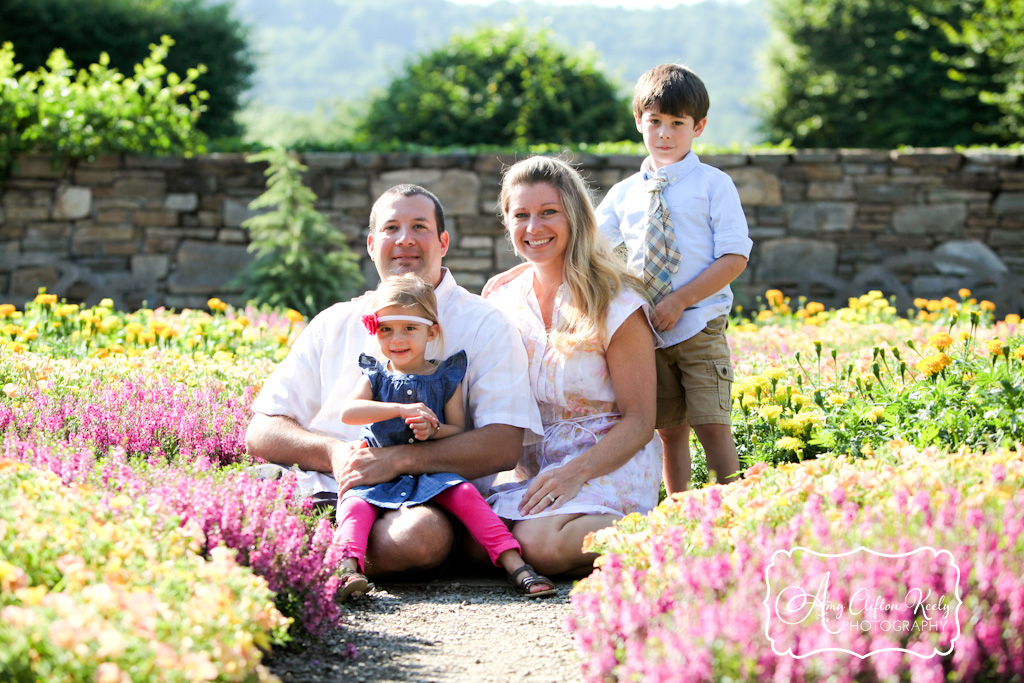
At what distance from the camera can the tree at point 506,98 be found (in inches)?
416

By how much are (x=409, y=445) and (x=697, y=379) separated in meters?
1.15

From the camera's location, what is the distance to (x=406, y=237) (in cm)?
322

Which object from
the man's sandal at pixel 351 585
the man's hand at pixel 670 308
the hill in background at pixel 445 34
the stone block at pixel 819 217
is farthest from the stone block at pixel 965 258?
the hill in background at pixel 445 34

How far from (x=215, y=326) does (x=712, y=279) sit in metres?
3.08

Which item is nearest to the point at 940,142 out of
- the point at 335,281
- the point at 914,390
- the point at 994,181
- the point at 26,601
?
the point at 994,181

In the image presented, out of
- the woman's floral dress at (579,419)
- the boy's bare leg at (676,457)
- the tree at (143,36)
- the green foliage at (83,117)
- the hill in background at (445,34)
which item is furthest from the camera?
the hill in background at (445,34)

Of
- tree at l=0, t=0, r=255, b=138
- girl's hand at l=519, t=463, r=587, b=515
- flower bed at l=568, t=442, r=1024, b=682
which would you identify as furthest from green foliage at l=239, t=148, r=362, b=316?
tree at l=0, t=0, r=255, b=138

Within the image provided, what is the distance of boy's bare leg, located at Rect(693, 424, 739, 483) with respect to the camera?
343 cm

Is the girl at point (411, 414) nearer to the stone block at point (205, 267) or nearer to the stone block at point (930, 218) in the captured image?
the stone block at point (205, 267)

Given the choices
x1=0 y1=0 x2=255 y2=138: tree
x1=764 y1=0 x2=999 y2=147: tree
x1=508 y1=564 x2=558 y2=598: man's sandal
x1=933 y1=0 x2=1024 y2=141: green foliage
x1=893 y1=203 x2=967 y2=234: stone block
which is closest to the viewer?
x1=508 y1=564 x2=558 y2=598: man's sandal

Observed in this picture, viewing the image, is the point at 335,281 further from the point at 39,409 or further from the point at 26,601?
the point at 26,601

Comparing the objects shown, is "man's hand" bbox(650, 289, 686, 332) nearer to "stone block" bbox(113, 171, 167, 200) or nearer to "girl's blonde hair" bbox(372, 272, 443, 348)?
"girl's blonde hair" bbox(372, 272, 443, 348)

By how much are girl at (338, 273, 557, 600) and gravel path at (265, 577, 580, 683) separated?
0.13 metres

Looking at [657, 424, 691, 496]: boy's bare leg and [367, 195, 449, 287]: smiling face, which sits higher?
[367, 195, 449, 287]: smiling face
